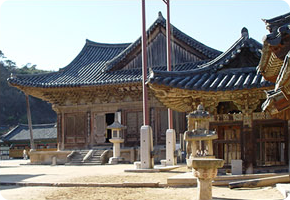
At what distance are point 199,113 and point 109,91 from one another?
54.3ft

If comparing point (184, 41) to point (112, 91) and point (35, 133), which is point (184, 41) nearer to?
point (112, 91)

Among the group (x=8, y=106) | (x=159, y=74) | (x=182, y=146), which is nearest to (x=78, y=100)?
(x=182, y=146)

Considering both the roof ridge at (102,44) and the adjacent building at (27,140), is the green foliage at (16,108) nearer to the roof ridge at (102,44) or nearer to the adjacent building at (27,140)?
the adjacent building at (27,140)

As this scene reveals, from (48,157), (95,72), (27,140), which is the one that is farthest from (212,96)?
(27,140)

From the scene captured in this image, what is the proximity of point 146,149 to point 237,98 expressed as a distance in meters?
5.78

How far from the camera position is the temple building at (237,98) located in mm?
13648

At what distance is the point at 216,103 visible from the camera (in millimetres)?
14375

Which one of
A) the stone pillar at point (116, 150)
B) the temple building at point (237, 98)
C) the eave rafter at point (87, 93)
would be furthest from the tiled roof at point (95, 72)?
the temple building at point (237, 98)

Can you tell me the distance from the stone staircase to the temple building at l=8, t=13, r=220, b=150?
1097 millimetres

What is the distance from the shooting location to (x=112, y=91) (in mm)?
29078

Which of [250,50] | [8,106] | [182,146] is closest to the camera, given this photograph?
[250,50]

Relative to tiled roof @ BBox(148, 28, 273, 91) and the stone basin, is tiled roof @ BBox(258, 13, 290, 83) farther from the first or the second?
the stone basin

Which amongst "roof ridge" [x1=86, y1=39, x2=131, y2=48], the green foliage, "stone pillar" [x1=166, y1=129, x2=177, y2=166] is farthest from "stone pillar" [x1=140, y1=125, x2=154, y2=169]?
the green foliage

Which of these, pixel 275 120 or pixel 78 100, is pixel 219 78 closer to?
pixel 275 120
